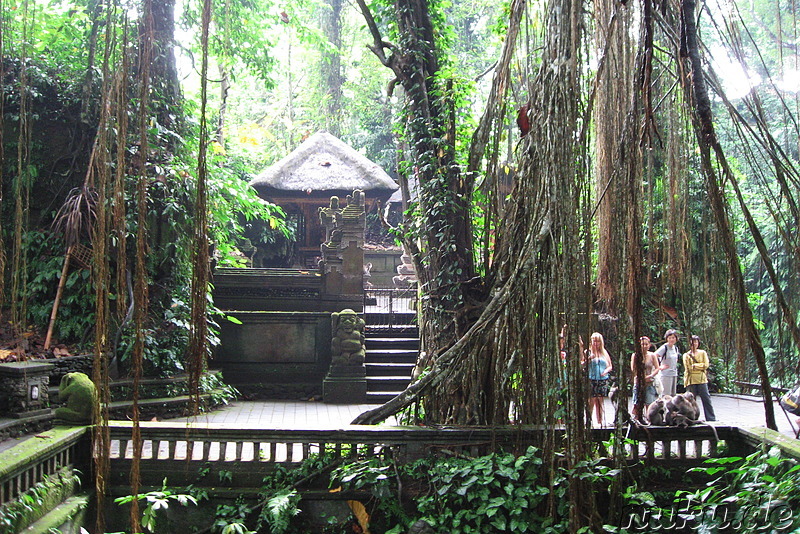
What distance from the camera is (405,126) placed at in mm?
7250

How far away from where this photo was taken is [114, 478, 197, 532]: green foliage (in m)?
4.84

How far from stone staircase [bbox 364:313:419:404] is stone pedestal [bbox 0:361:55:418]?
4836mm

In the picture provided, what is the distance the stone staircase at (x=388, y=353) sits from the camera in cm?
1171

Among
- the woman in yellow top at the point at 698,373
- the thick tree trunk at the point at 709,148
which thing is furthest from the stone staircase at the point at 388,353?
the thick tree trunk at the point at 709,148

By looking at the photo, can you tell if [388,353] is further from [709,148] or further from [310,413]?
[709,148]

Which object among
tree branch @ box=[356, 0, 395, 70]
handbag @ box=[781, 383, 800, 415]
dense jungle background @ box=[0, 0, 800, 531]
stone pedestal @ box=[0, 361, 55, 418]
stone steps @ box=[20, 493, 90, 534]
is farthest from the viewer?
stone pedestal @ box=[0, 361, 55, 418]

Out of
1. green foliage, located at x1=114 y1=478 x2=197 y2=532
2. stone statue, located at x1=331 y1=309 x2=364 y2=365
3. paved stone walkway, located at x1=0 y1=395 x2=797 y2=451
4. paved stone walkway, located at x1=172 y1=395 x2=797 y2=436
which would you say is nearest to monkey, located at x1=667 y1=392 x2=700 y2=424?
paved stone walkway, located at x1=0 y1=395 x2=797 y2=451

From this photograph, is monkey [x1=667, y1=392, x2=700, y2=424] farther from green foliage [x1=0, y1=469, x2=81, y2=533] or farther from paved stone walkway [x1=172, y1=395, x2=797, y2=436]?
green foliage [x1=0, y1=469, x2=81, y2=533]

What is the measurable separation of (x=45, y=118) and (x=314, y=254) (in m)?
9.56

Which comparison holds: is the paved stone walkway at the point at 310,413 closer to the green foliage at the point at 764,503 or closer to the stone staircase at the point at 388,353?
the stone staircase at the point at 388,353

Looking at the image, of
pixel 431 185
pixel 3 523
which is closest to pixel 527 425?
pixel 431 185

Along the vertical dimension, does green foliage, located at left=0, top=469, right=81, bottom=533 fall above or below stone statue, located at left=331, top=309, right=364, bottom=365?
below

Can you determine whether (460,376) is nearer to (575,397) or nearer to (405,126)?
(575,397)

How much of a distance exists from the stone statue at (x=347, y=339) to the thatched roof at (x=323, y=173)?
7.77m
